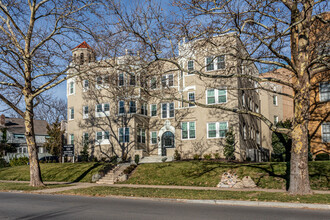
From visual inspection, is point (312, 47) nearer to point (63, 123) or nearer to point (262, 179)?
point (262, 179)

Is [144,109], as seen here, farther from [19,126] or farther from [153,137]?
[19,126]

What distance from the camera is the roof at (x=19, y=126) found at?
61.2 metres

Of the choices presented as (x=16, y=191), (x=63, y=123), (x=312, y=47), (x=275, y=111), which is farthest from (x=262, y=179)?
(x=63, y=123)

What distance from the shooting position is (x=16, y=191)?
60.7 ft


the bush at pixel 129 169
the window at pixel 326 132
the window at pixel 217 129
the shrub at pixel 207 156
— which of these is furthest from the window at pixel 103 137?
the window at pixel 326 132

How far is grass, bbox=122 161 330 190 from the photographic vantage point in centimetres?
1858

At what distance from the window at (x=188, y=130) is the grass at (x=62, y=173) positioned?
8298 mm

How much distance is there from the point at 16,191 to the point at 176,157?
1483cm

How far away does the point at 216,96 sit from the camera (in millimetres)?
30125

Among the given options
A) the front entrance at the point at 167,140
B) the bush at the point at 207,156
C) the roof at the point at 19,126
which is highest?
the roof at the point at 19,126

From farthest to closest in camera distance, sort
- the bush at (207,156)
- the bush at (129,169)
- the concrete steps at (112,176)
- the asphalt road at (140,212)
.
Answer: the bush at (207,156) → the bush at (129,169) → the concrete steps at (112,176) → the asphalt road at (140,212)

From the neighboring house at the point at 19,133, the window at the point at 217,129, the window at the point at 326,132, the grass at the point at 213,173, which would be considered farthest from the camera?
the neighboring house at the point at 19,133

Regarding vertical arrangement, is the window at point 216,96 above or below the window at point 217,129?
above

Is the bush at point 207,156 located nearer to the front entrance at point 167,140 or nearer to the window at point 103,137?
the front entrance at point 167,140
